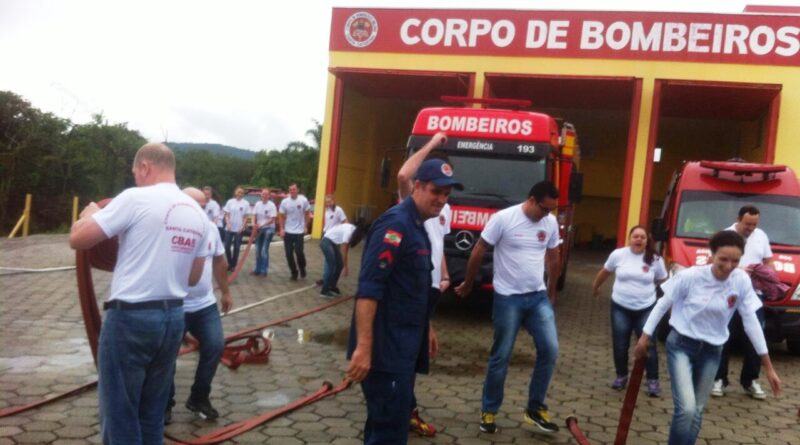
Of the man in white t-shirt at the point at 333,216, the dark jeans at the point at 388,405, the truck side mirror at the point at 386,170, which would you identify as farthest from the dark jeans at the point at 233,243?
the dark jeans at the point at 388,405

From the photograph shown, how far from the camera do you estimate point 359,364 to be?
3.36 meters

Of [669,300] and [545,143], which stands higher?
[545,143]

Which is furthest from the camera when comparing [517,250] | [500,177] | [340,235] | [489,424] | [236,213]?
[236,213]

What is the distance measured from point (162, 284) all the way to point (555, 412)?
3800 mm

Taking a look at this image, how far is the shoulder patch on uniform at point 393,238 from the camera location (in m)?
3.46

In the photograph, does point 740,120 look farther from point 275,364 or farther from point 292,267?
point 275,364

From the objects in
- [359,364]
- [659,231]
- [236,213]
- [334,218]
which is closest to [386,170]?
[334,218]

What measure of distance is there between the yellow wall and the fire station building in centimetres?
3

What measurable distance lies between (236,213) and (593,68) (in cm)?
1118

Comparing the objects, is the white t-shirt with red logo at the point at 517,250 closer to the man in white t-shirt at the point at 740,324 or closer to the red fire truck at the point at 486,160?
the man in white t-shirt at the point at 740,324

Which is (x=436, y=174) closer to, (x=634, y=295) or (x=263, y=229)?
(x=634, y=295)

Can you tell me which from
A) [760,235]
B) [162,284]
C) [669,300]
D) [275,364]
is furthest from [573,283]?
[162,284]

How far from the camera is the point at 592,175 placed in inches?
1219

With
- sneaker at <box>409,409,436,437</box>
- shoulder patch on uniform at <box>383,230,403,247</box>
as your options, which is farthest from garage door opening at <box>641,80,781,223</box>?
shoulder patch on uniform at <box>383,230,403,247</box>
